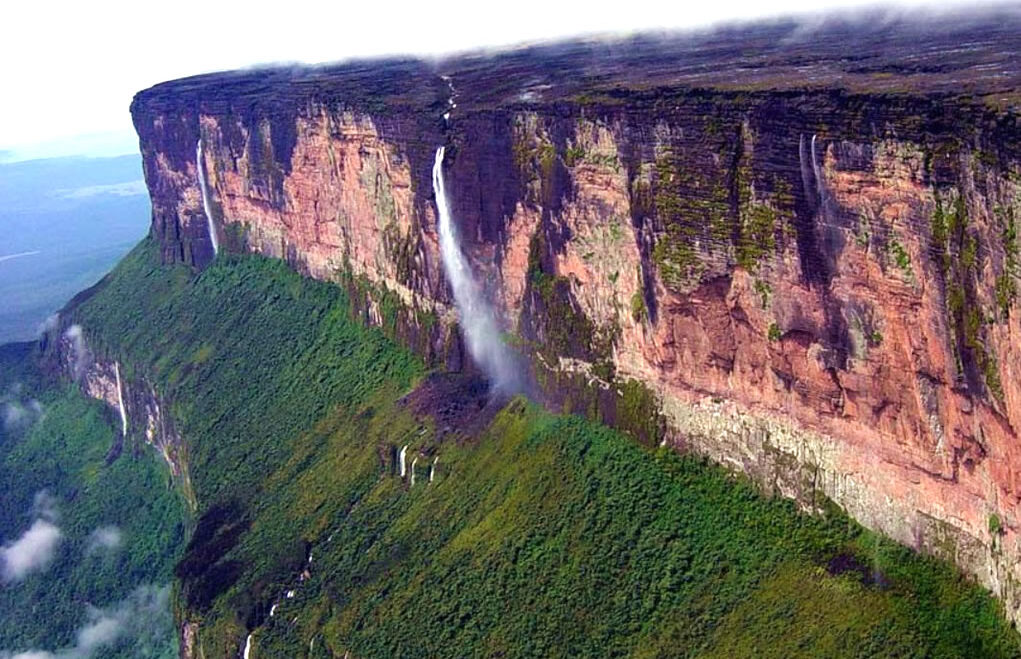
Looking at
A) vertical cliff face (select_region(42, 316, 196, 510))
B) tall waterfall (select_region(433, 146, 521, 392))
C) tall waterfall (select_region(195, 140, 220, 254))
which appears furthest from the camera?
tall waterfall (select_region(195, 140, 220, 254))

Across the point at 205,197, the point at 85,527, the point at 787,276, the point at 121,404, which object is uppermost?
the point at 205,197

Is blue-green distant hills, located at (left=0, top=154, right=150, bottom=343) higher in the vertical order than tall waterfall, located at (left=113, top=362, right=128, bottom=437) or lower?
lower

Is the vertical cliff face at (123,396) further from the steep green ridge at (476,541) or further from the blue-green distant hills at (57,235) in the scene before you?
the blue-green distant hills at (57,235)

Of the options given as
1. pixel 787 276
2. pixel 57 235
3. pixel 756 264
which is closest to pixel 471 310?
pixel 756 264

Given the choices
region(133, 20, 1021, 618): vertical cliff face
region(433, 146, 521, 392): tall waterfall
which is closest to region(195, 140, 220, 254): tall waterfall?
region(133, 20, 1021, 618): vertical cliff face

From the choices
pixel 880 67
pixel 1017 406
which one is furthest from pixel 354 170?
pixel 1017 406

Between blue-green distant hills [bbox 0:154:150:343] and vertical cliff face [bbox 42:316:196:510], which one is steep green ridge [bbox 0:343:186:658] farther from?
blue-green distant hills [bbox 0:154:150:343]

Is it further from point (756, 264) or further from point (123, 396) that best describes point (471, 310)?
point (123, 396)
